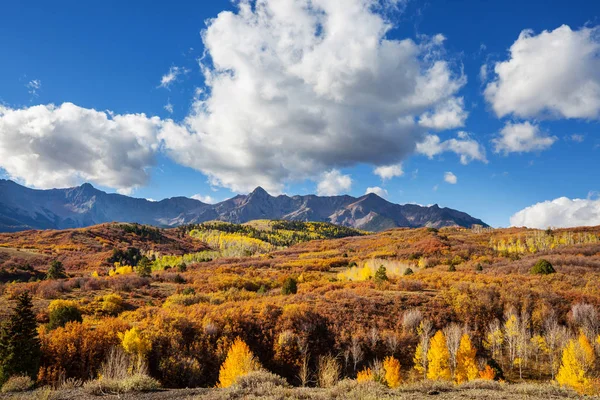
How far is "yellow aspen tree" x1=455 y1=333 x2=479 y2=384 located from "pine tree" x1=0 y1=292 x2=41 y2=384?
30.3 metres

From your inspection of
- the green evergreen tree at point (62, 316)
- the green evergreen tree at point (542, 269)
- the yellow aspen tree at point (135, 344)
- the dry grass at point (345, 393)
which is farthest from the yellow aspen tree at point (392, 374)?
the green evergreen tree at point (542, 269)

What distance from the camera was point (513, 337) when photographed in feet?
101

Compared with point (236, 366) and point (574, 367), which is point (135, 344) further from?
point (574, 367)

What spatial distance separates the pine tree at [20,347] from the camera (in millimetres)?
19094

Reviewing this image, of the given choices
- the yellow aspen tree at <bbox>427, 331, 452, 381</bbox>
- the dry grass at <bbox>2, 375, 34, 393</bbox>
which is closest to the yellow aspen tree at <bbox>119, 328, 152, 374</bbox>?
the dry grass at <bbox>2, 375, 34, 393</bbox>

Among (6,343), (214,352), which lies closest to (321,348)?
(214,352)

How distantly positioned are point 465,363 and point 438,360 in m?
2.10

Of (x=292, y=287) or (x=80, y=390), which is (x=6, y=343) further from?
(x=292, y=287)

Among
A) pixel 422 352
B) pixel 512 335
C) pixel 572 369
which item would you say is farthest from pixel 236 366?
pixel 512 335

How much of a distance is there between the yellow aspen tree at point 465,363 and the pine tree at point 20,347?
30344 mm

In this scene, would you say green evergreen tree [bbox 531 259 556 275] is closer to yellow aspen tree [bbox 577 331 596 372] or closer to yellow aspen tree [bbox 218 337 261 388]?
yellow aspen tree [bbox 577 331 596 372]

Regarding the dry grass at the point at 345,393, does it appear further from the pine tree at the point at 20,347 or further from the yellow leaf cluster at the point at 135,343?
the yellow leaf cluster at the point at 135,343

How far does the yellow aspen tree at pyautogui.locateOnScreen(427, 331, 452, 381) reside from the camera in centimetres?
2595

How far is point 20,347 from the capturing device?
1984cm
